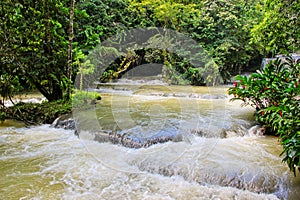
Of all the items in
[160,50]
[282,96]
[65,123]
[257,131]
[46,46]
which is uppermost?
[160,50]

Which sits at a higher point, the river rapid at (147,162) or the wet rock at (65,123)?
the wet rock at (65,123)

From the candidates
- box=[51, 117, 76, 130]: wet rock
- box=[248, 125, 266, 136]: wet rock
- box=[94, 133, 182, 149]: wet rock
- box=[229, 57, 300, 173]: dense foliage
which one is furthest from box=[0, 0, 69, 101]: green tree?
box=[248, 125, 266, 136]: wet rock

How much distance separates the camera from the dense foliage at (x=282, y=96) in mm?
2600

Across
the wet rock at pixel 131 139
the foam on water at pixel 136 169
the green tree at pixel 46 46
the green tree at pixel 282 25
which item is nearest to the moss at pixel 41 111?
the green tree at pixel 46 46

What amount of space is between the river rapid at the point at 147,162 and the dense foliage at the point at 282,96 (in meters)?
0.46

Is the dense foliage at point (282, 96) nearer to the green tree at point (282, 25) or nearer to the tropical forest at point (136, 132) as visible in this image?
the tropical forest at point (136, 132)

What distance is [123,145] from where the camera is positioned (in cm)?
433

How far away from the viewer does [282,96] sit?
3.84 metres

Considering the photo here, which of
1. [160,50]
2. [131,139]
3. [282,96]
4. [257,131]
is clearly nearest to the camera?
[282,96]

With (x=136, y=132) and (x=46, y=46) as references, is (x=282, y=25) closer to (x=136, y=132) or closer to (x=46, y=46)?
(x=136, y=132)

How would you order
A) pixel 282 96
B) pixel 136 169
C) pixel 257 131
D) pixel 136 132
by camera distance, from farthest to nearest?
1. pixel 257 131
2. pixel 136 132
3. pixel 282 96
4. pixel 136 169

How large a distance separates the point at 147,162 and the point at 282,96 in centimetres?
245

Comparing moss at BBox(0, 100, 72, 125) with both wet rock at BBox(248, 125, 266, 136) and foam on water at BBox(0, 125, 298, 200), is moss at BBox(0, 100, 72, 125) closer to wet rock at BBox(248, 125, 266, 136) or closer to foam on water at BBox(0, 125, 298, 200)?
foam on water at BBox(0, 125, 298, 200)

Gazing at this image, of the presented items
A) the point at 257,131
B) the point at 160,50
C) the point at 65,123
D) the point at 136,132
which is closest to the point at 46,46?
the point at 65,123
